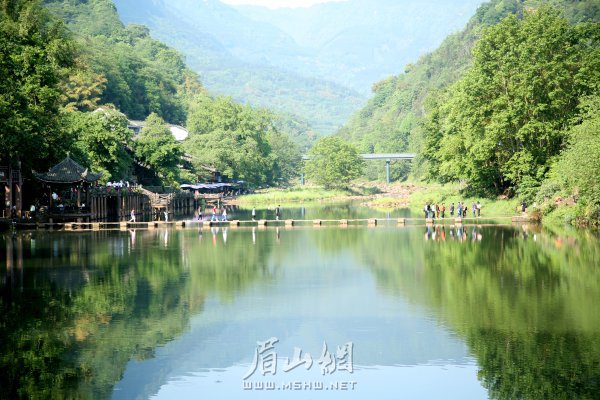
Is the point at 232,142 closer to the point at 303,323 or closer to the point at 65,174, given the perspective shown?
the point at 65,174

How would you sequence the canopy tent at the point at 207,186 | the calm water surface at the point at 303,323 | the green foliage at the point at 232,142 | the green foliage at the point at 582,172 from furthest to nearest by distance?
the green foliage at the point at 232,142, the canopy tent at the point at 207,186, the green foliage at the point at 582,172, the calm water surface at the point at 303,323

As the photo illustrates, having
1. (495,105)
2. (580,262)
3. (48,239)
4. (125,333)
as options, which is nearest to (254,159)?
(495,105)

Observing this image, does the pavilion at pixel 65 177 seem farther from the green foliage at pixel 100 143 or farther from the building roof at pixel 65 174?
the green foliage at pixel 100 143

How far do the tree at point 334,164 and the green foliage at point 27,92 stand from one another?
258 feet

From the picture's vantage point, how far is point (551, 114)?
229 feet

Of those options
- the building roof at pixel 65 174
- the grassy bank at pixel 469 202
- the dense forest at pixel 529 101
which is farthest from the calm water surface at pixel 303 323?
the grassy bank at pixel 469 202

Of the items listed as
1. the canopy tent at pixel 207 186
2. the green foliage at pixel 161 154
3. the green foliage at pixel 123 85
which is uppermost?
the green foliage at pixel 123 85

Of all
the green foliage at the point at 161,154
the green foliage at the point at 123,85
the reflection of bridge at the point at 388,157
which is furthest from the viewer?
the reflection of bridge at the point at 388,157

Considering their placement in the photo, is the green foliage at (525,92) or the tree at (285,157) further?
the tree at (285,157)

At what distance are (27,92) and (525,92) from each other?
1543 inches

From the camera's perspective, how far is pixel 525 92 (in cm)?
6888

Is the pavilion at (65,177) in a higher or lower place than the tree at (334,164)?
lower

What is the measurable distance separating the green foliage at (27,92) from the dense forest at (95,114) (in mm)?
77

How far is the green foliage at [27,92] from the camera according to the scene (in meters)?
61.6
